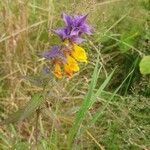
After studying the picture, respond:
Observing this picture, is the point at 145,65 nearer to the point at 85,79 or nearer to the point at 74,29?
the point at 85,79

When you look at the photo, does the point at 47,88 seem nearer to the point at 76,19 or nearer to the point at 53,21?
the point at 76,19

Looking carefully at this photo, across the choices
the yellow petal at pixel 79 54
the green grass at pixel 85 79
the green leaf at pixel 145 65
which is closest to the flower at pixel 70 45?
the yellow petal at pixel 79 54

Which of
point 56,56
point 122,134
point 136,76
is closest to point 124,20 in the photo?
point 136,76

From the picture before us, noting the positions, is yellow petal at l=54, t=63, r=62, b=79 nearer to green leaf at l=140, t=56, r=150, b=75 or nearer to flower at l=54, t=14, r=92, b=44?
flower at l=54, t=14, r=92, b=44

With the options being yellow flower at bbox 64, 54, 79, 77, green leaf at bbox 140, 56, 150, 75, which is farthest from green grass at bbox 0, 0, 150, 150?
yellow flower at bbox 64, 54, 79, 77

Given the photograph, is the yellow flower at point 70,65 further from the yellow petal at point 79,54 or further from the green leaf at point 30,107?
the green leaf at point 30,107
